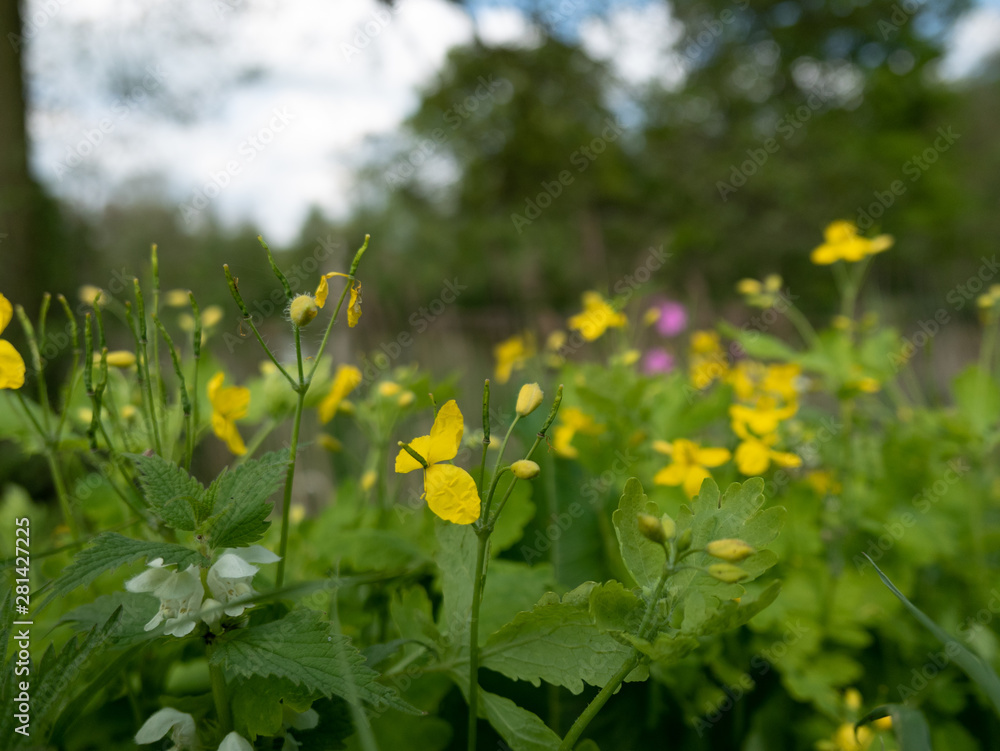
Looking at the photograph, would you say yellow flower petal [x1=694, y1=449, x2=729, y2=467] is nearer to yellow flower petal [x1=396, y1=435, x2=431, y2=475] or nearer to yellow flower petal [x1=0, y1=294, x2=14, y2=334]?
yellow flower petal [x1=396, y1=435, x2=431, y2=475]

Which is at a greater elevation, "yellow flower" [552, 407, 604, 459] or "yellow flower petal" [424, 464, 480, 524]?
"yellow flower petal" [424, 464, 480, 524]

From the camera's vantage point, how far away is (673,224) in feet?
38.9

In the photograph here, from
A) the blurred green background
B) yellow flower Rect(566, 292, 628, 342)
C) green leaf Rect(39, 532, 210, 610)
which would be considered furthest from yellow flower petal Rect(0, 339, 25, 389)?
the blurred green background

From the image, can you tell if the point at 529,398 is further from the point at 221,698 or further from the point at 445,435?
the point at 221,698

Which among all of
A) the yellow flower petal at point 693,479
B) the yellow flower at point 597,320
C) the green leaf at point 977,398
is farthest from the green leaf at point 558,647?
the green leaf at point 977,398

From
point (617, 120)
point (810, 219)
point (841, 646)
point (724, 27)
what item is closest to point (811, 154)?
point (810, 219)

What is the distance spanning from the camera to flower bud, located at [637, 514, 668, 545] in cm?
36

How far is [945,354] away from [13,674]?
614 centimetres

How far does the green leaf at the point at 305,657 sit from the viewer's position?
365 millimetres

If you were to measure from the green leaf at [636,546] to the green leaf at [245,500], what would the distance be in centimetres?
23

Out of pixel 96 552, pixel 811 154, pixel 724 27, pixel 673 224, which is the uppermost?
pixel 724 27

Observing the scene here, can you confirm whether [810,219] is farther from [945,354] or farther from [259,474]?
[259,474]

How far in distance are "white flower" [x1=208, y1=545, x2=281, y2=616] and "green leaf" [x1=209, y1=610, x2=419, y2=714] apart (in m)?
0.02

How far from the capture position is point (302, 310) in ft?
1.44
